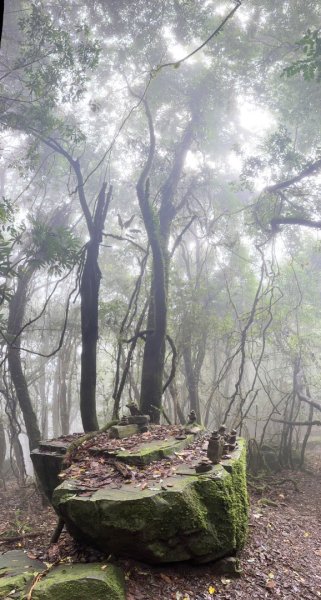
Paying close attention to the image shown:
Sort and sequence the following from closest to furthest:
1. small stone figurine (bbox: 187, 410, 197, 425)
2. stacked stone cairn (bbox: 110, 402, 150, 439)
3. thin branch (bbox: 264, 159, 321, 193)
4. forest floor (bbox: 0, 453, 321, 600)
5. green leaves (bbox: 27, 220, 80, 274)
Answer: forest floor (bbox: 0, 453, 321, 600) → stacked stone cairn (bbox: 110, 402, 150, 439) → small stone figurine (bbox: 187, 410, 197, 425) → thin branch (bbox: 264, 159, 321, 193) → green leaves (bbox: 27, 220, 80, 274)

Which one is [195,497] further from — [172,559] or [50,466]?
[50,466]

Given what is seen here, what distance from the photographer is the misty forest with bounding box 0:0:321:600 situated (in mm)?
4098

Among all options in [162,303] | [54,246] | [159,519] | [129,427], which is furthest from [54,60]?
[159,519]

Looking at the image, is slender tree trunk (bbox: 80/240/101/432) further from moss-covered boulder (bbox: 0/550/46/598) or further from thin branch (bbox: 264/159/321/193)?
thin branch (bbox: 264/159/321/193)

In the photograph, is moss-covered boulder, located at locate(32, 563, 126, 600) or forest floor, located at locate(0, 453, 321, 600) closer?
moss-covered boulder, located at locate(32, 563, 126, 600)

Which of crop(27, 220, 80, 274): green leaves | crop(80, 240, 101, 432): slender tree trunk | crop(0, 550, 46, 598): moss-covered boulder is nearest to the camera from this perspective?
crop(0, 550, 46, 598): moss-covered boulder

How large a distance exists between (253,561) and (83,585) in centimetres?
235

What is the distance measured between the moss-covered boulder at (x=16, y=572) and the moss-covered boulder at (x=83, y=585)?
0.66 feet

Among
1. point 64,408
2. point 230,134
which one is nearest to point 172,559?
point 64,408

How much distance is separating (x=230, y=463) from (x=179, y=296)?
10004 mm

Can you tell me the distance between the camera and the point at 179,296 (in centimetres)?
1485

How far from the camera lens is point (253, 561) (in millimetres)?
4766

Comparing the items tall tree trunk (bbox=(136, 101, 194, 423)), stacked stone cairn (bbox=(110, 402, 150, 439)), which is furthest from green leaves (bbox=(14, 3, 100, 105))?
stacked stone cairn (bbox=(110, 402, 150, 439))

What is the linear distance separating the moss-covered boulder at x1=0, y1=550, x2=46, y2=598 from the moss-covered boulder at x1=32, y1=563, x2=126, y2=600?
20 cm
